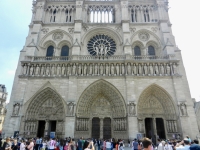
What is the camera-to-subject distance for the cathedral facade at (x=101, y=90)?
1495 cm

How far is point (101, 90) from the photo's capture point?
A: 54.6 feet

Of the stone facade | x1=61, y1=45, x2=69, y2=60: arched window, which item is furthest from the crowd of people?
the stone facade

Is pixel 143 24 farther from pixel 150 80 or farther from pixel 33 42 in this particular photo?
pixel 33 42

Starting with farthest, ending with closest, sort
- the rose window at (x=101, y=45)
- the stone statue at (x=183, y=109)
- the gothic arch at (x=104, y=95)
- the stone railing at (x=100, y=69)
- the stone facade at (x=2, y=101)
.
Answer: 1. the stone facade at (x=2, y=101)
2. the rose window at (x=101, y=45)
3. the stone railing at (x=100, y=69)
4. the gothic arch at (x=104, y=95)
5. the stone statue at (x=183, y=109)

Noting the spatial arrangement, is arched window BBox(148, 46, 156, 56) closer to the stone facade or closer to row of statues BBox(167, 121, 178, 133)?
row of statues BBox(167, 121, 178, 133)

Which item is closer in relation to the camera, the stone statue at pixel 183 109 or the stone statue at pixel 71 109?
the stone statue at pixel 183 109

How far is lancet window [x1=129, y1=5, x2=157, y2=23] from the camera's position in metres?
20.9

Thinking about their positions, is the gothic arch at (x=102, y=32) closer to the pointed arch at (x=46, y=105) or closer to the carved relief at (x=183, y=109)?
the pointed arch at (x=46, y=105)

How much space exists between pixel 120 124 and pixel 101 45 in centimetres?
1026

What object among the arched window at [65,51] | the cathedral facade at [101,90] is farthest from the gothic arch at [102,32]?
the arched window at [65,51]

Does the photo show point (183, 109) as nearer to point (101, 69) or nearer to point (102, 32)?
point (101, 69)

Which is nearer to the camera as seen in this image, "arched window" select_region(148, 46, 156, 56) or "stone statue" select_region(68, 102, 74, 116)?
"stone statue" select_region(68, 102, 74, 116)

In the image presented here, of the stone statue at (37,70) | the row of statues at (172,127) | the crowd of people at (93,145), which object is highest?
the stone statue at (37,70)

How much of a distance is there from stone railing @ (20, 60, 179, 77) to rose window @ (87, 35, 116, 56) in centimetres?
302
